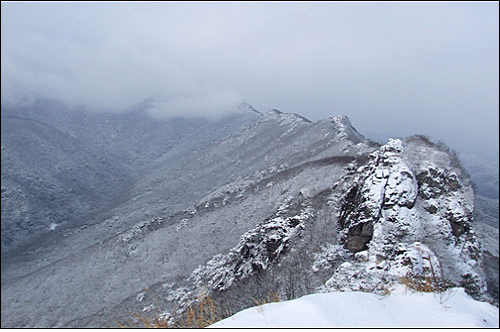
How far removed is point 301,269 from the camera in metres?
5.19

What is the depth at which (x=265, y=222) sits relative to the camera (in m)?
4.14

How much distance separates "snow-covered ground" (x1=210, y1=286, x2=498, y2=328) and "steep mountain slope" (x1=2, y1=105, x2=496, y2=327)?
760mm

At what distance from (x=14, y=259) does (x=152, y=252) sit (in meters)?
19.8

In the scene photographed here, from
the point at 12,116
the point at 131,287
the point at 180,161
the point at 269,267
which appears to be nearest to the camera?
the point at 269,267

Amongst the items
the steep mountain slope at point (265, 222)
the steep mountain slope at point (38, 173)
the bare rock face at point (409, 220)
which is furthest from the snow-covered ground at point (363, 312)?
the steep mountain slope at point (38, 173)

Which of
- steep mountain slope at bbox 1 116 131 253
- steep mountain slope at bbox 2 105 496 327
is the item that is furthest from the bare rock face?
steep mountain slope at bbox 1 116 131 253

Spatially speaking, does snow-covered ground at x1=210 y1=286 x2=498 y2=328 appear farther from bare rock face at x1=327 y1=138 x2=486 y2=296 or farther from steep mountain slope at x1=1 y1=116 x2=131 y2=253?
steep mountain slope at x1=1 y1=116 x2=131 y2=253

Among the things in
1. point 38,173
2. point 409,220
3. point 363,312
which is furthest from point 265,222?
point 38,173

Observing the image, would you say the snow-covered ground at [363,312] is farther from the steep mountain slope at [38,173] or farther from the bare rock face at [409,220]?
the steep mountain slope at [38,173]

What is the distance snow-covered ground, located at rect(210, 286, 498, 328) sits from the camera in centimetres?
A: 275

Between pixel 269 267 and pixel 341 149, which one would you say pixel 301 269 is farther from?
pixel 341 149

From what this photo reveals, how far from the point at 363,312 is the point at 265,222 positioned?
1.78 m

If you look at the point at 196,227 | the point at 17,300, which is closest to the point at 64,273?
the point at 17,300

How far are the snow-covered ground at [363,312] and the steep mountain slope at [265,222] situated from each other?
760 mm
